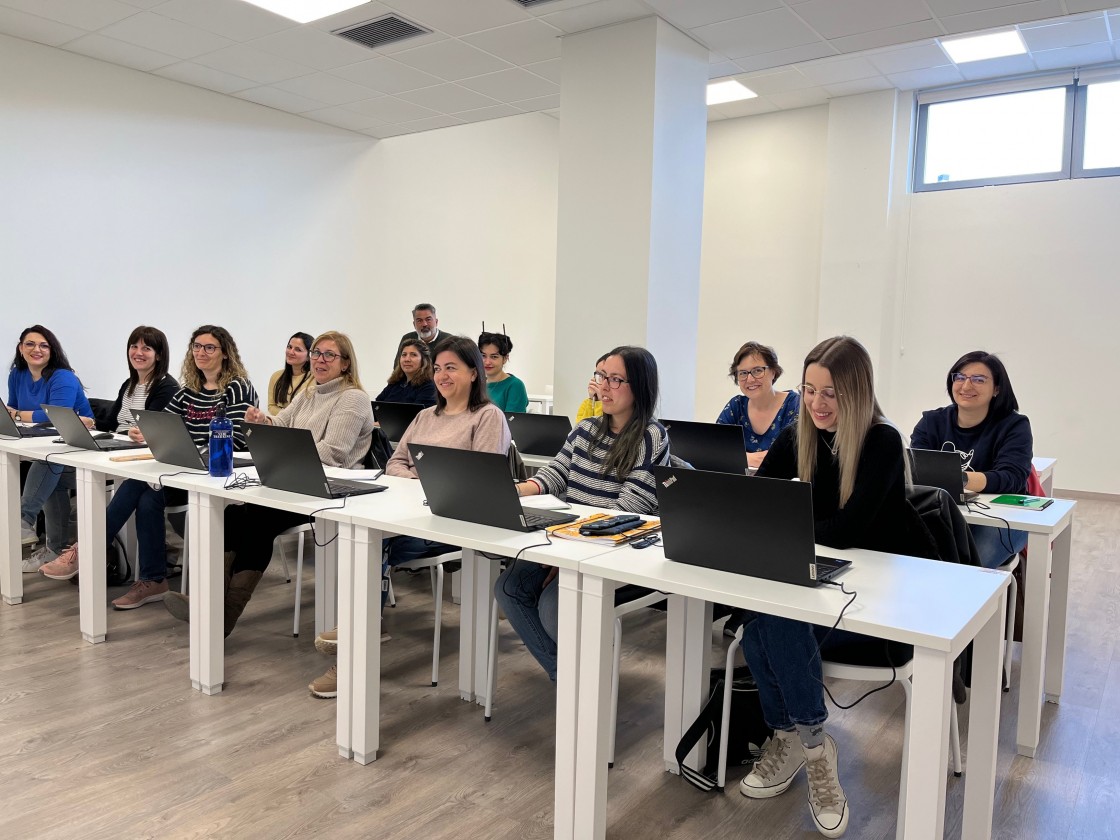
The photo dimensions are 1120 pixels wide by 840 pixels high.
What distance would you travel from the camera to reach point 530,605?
95.8 inches

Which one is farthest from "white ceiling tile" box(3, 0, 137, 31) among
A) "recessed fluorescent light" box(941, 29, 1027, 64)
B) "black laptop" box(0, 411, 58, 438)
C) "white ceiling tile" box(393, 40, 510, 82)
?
"recessed fluorescent light" box(941, 29, 1027, 64)

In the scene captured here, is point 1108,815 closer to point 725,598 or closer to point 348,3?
point 725,598

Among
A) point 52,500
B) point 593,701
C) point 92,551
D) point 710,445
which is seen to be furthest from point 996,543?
point 52,500

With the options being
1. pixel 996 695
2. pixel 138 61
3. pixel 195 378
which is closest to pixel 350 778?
pixel 996 695

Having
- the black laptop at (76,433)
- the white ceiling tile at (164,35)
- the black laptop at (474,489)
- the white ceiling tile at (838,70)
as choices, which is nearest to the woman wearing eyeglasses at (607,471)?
the black laptop at (474,489)

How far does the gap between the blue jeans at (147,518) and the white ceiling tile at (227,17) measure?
8.10 feet

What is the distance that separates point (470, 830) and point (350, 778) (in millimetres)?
411

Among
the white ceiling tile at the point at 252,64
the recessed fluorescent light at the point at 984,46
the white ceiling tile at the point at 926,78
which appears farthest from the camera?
the white ceiling tile at the point at 926,78

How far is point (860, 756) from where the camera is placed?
239 cm

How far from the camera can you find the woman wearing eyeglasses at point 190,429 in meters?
3.64

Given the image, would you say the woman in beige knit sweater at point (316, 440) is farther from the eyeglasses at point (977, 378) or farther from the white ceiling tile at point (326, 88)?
the white ceiling tile at point (326, 88)

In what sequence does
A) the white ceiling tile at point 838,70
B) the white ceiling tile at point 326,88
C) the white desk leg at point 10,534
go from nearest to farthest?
the white desk leg at point 10,534 → the white ceiling tile at point 326,88 → the white ceiling tile at point 838,70

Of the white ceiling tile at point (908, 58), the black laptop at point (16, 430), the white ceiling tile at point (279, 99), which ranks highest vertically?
the white ceiling tile at point (908, 58)

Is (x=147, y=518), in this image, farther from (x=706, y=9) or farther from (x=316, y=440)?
(x=706, y=9)
